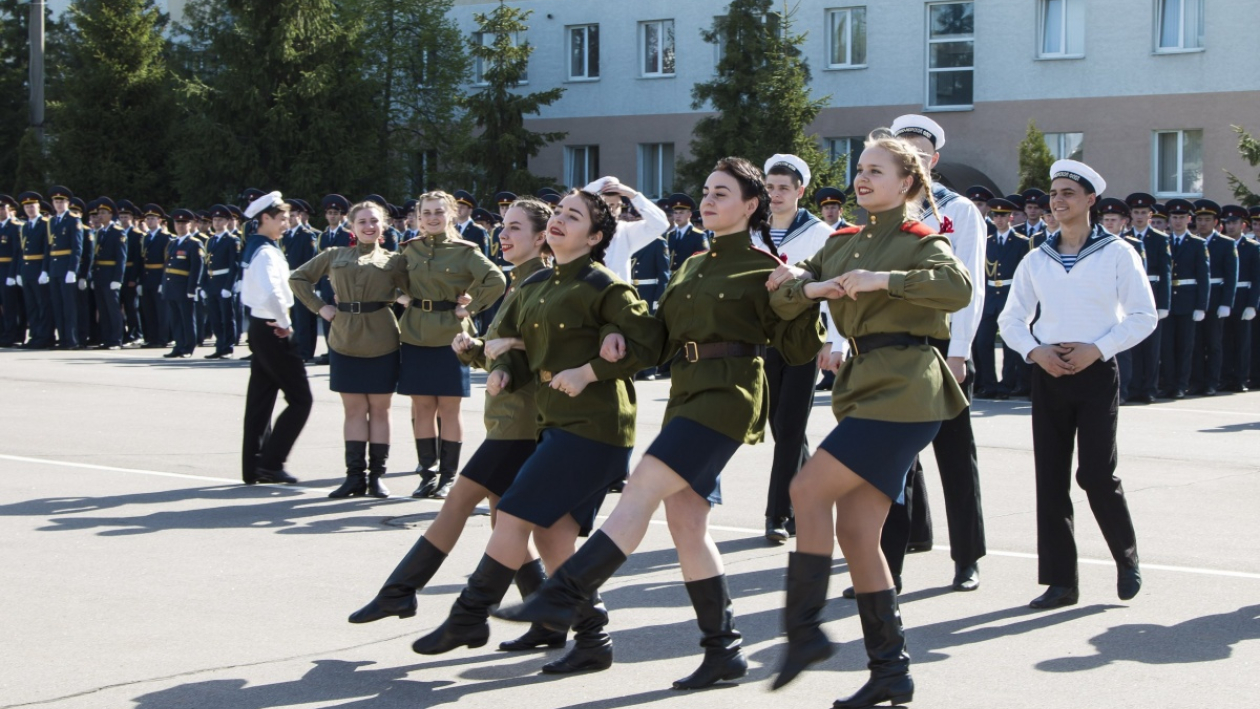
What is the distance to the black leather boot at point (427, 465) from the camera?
9875mm

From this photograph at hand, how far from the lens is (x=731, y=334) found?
212 inches

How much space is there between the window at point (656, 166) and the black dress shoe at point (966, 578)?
3425cm

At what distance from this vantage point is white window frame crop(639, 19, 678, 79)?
40.1m

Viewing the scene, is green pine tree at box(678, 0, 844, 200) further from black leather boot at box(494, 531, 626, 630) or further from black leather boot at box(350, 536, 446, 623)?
black leather boot at box(494, 531, 626, 630)

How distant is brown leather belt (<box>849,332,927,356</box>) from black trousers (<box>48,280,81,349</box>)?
20036 mm

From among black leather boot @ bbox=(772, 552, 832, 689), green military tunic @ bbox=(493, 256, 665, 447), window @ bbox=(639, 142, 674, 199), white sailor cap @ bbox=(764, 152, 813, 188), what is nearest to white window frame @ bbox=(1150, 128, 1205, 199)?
window @ bbox=(639, 142, 674, 199)

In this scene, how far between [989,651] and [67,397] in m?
12.1

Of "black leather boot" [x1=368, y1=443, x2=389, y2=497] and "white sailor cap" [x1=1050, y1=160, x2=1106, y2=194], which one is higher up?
"white sailor cap" [x1=1050, y1=160, x2=1106, y2=194]

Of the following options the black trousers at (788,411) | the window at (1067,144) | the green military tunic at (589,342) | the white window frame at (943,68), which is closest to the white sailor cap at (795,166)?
the black trousers at (788,411)

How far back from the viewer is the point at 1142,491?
10133 millimetres

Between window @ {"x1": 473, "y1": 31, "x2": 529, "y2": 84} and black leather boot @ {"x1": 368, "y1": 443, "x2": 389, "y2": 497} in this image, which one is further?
window @ {"x1": 473, "y1": 31, "x2": 529, "y2": 84}

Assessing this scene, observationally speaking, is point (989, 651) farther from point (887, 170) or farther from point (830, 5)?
point (830, 5)

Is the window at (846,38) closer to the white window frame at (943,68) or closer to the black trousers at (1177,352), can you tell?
the white window frame at (943,68)

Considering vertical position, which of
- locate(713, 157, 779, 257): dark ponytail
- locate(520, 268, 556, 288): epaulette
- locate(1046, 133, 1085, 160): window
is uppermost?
locate(1046, 133, 1085, 160): window
